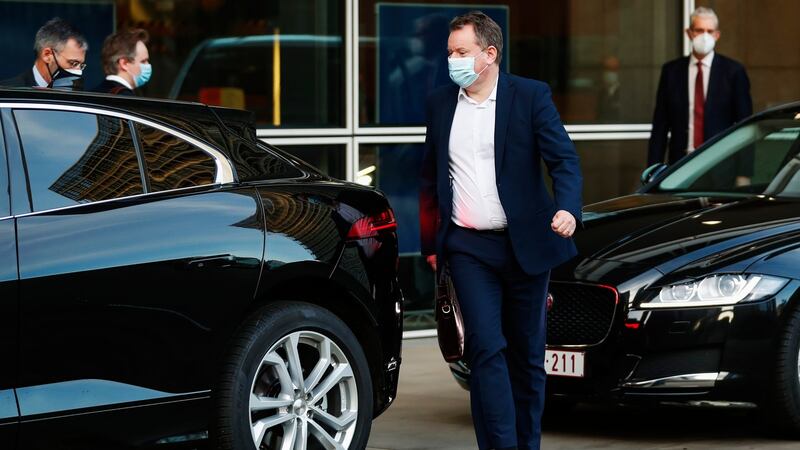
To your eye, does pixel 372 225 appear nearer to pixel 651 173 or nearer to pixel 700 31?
pixel 651 173

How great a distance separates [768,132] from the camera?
8.88m

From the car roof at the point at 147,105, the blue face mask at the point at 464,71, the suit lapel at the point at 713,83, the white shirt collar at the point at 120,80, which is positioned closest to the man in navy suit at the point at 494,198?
the blue face mask at the point at 464,71

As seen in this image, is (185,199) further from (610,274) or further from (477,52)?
(610,274)

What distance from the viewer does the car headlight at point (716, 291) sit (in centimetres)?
722

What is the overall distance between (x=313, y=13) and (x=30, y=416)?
6.12m

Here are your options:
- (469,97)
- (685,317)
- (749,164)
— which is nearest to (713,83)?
(749,164)

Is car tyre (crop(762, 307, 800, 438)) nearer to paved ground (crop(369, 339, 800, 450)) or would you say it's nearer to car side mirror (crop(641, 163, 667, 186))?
paved ground (crop(369, 339, 800, 450))

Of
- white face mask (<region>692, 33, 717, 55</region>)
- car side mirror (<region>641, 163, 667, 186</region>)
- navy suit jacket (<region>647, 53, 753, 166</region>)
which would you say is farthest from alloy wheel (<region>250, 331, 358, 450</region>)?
white face mask (<region>692, 33, 717, 55</region>)

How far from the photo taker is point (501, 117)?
6340 millimetres

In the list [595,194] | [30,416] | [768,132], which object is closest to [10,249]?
[30,416]

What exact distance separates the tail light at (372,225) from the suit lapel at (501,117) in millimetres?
574

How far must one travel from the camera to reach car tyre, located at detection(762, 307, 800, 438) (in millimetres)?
7254

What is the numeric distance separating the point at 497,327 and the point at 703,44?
5138mm

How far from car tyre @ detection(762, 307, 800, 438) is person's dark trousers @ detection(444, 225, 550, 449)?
51.2 inches
